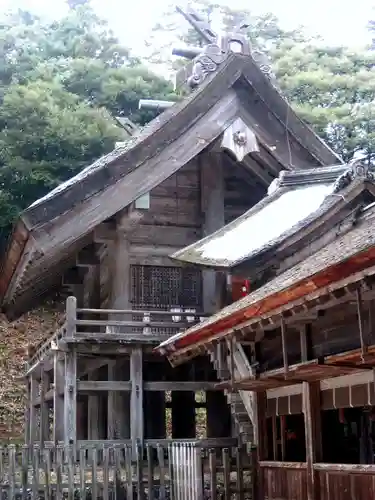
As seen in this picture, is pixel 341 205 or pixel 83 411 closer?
pixel 341 205

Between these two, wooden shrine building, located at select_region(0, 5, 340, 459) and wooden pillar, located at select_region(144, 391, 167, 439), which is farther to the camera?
wooden pillar, located at select_region(144, 391, 167, 439)

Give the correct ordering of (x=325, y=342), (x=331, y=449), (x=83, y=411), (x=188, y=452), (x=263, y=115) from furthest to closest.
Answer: (x=83, y=411), (x=263, y=115), (x=188, y=452), (x=331, y=449), (x=325, y=342)

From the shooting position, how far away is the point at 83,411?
2184 cm

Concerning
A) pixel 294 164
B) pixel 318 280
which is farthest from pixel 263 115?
pixel 318 280

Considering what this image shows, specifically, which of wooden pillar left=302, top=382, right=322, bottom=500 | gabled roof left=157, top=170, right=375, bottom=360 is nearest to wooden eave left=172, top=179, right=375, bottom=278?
gabled roof left=157, top=170, right=375, bottom=360

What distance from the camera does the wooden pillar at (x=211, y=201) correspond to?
52.0 ft

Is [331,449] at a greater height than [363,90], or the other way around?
[363,90]

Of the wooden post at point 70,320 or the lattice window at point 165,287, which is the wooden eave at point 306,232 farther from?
the lattice window at point 165,287

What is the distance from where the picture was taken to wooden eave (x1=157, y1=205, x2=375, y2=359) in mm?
6090

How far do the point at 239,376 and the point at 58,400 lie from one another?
16.4 ft

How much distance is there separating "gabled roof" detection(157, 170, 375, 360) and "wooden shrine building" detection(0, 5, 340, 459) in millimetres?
2798

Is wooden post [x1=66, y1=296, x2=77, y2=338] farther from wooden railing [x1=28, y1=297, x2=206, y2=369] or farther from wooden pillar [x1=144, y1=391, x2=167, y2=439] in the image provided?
wooden pillar [x1=144, y1=391, x2=167, y2=439]

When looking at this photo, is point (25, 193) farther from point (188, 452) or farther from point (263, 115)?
point (188, 452)

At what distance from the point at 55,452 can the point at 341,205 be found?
20.0ft
